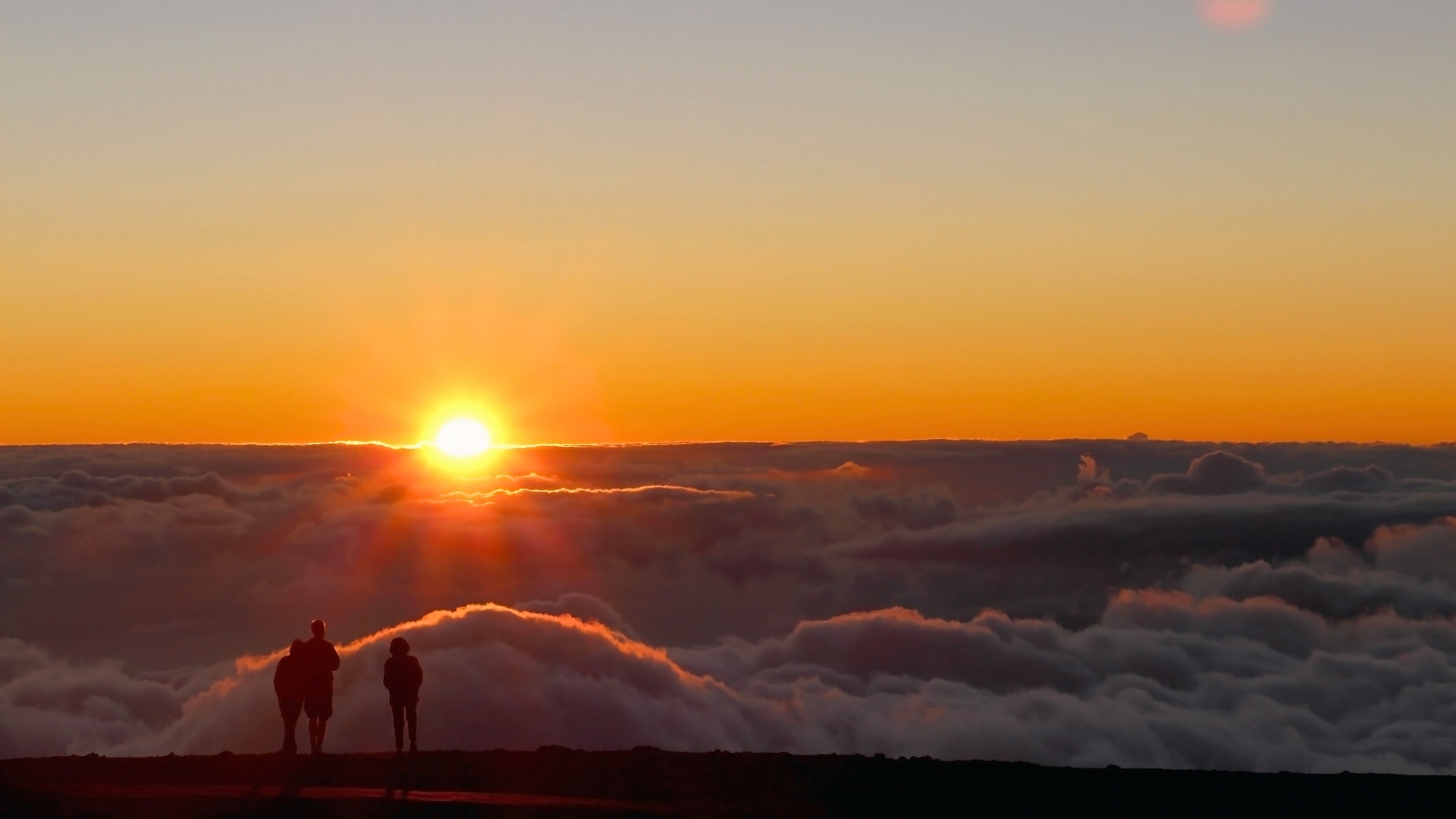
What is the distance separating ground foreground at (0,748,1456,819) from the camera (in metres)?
22.3

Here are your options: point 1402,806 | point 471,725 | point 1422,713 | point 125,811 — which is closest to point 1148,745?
point 1422,713

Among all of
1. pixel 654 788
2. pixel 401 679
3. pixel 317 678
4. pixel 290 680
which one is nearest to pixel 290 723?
pixel 290 680

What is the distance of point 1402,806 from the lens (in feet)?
80.4

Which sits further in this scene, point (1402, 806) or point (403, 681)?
point (403, 681)

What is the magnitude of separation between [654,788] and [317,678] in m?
6.18

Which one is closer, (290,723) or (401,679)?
(290,723)

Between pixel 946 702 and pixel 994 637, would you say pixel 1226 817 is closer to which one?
pixel 946 702

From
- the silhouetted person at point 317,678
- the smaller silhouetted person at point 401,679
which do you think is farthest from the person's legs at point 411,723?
the silhouetted person at point 317,678

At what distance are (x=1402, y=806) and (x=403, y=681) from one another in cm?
1691

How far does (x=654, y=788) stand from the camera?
24.4 metres

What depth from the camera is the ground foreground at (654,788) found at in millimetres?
22297

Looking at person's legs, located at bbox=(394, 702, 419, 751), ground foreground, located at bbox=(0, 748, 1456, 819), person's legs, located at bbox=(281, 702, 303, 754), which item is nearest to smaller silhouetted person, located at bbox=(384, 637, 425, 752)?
person's legs, located at bbox=(394, 702, 419, 751)

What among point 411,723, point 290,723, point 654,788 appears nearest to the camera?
point 654,788

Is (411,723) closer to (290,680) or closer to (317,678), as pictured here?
(317,678)
